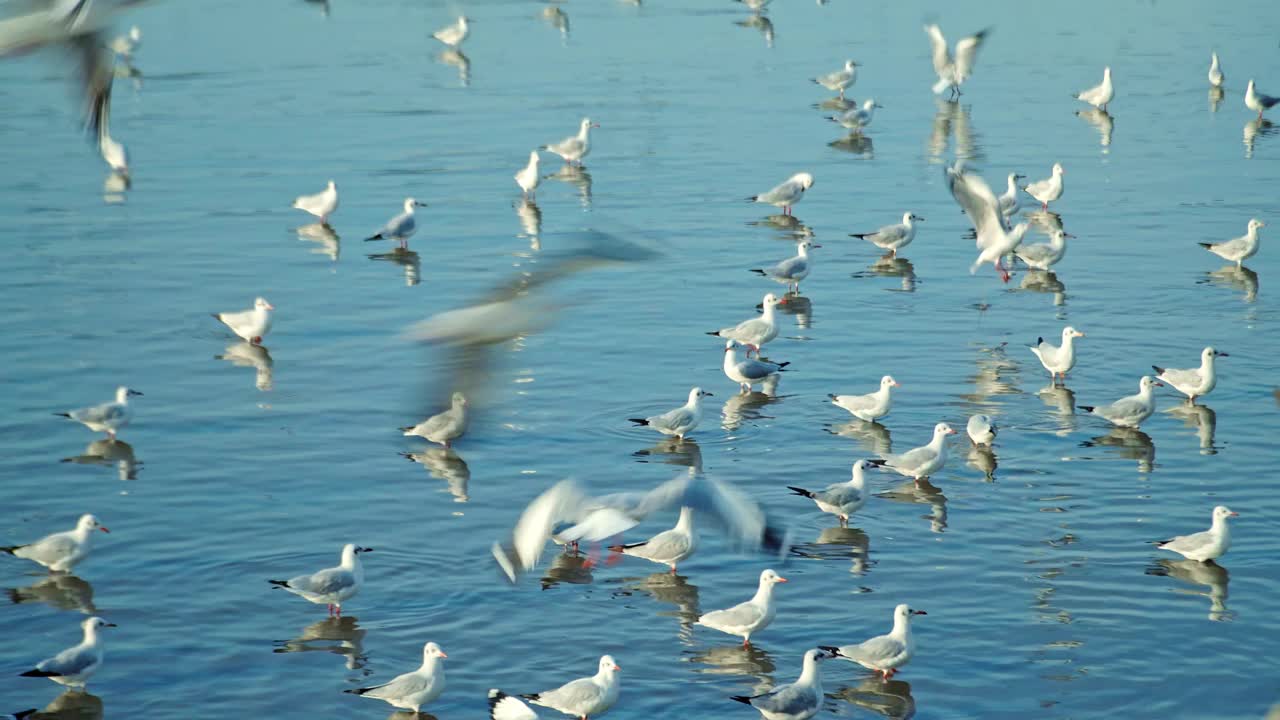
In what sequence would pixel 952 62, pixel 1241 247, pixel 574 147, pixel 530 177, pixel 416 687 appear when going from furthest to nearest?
1. pixel 952 62
2. pixel 574 147
3. pixel 530 177
4. pixel 1241 247
5. pixel 416 687

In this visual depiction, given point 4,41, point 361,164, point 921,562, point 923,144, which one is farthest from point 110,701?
point 923,144

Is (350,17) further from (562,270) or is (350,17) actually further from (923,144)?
(562,270)

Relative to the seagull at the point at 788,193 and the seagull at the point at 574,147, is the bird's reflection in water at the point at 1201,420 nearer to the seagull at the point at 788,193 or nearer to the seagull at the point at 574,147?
the seagull at the point at 788,193

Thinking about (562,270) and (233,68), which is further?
(233,68)

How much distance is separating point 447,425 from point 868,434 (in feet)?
12.8

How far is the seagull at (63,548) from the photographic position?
37.5 feet

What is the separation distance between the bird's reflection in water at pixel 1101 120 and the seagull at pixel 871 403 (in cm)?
1445

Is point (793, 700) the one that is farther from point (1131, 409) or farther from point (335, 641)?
point (1131, 409)

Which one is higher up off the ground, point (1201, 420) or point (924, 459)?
point (1201, 420)

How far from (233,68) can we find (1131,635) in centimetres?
2809

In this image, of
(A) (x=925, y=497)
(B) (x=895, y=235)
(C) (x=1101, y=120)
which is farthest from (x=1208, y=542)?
(C) (x=1101, y=120)

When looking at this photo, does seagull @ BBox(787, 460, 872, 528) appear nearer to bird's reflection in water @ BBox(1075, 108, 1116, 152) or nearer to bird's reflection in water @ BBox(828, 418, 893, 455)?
bird's reflection in water @ BBox(828, 418, 893, 455)

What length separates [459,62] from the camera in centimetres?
3606

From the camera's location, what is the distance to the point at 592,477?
43.8 feet
